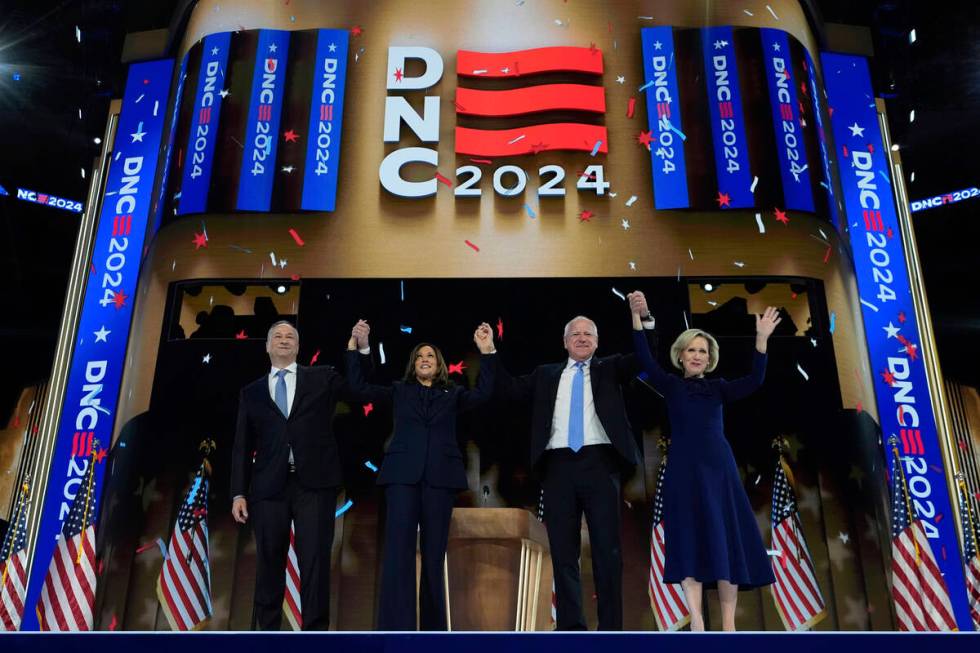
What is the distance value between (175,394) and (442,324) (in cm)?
173

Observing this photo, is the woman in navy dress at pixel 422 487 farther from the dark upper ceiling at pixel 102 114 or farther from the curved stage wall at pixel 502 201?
the dark upper ceiling at pixel 102 114

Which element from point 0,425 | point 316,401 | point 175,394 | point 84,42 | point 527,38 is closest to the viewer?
point 316,401

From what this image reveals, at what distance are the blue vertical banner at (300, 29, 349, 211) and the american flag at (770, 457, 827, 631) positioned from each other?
346 cm

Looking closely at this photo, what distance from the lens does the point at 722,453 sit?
359 cm

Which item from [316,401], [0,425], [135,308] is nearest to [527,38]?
[135,308]

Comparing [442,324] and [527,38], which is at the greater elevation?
[527,38]

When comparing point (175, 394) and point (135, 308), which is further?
point (135, 308)

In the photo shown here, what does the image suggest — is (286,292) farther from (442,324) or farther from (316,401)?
(316,401)

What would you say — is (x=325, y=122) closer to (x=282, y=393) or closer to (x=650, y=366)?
(x=282, y=393)

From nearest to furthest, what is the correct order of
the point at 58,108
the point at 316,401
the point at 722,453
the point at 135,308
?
the point at 722,453
the point at 316,401
the point at 135,308
the point at 58,108

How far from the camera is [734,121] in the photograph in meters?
6.31

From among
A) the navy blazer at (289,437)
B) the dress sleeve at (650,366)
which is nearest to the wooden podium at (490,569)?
the navy blazer at (289,437)

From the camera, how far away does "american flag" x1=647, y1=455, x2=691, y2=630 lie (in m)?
5.11

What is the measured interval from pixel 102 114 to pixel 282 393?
16.7ft
